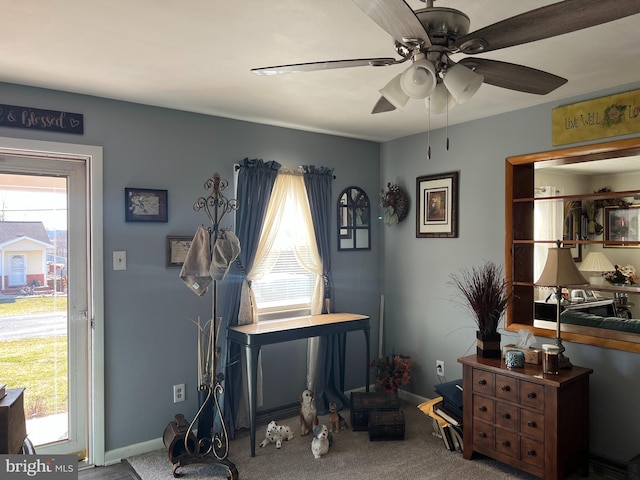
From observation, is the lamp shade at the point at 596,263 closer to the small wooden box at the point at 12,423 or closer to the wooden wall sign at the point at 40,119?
the small wooden box at the point at 12,423

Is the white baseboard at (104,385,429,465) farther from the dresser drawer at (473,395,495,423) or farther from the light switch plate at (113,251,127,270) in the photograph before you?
the dresser drawer at (473,395,495,423)

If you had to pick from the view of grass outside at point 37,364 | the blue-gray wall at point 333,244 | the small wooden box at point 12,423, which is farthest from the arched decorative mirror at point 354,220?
the small wooden box at point 12,423

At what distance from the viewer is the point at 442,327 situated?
13.7 ft

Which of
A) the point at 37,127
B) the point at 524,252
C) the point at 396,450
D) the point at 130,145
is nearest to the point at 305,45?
the point at 130,145

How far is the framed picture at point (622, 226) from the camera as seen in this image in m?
3.10

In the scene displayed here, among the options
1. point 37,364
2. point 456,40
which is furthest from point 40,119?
point 456,40

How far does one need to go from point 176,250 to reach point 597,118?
296cm

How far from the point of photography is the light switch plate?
128 inches

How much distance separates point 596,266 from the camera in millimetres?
3467

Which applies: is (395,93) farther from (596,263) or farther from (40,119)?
(596,263)

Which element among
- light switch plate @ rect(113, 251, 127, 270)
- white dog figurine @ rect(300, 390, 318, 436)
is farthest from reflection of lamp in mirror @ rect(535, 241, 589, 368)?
light switch plate @ rect(113, 251, 127, 270)

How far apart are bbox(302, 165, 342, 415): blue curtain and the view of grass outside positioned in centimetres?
200

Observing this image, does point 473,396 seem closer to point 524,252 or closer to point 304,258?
point 524,252

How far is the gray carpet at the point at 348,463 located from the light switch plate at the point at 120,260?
4.24ft
